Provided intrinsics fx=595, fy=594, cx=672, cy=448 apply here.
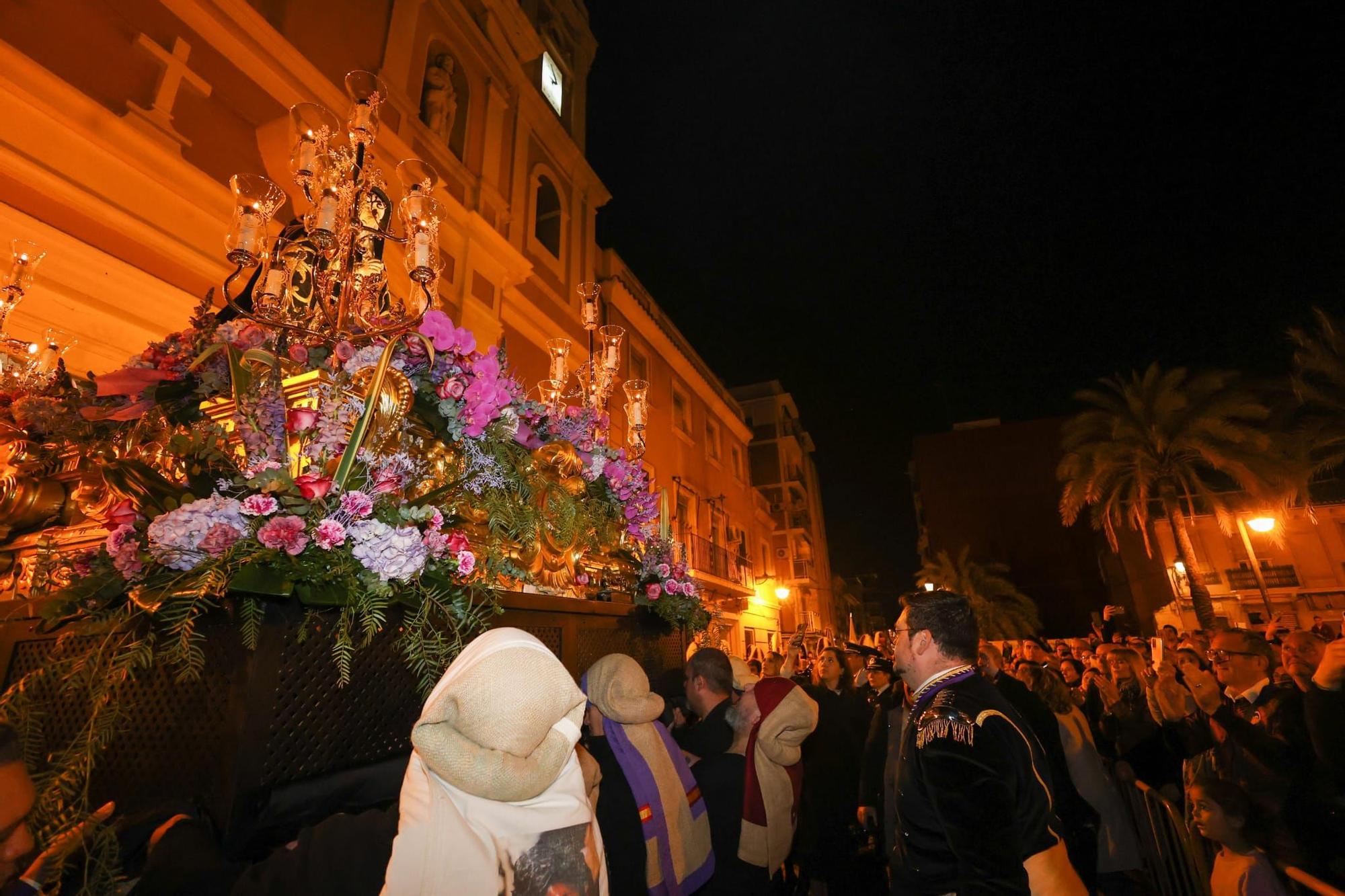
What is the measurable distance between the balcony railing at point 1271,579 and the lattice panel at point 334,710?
40.0m

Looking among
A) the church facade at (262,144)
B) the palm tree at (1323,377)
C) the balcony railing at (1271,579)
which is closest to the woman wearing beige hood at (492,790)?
the church facade at (262,144)

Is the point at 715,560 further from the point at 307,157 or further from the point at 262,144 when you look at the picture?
the point at 307,157

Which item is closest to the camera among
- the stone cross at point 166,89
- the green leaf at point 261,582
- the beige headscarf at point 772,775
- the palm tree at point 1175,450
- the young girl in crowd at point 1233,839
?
the green leaf at point 261,582

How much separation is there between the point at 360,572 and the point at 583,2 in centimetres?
1639

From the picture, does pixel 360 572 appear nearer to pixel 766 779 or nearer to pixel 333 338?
pixel 333 338

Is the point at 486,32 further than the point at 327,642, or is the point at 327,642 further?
the point at 486,32

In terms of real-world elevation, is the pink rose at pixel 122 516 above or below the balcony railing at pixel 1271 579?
below

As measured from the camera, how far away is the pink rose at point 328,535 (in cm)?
172

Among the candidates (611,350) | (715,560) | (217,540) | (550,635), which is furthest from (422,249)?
(715,560)

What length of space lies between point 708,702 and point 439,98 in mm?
8804

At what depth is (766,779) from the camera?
3.26 m

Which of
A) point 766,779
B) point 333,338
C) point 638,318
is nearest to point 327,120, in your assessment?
point 333,338

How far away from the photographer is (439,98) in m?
8.38

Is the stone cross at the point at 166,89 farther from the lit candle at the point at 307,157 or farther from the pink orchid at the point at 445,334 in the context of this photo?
the pink orchid at the point at 445,334
